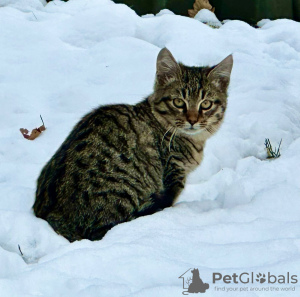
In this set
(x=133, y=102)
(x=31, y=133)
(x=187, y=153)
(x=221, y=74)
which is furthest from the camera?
(x=133, y=102)

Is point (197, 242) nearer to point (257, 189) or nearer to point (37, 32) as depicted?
point (257, 189)

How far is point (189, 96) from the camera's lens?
4.02m

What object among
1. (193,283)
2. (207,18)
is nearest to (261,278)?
(193,283)

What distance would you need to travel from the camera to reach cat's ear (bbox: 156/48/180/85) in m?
4.14

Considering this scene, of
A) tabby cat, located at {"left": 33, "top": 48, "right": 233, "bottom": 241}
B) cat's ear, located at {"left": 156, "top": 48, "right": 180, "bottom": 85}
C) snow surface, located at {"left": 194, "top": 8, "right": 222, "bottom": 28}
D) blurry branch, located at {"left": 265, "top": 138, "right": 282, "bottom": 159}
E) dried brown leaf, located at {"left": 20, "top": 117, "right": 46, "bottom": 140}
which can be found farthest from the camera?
snow surface, located at {"left": 194, "top": 8, "right": 222, "bottom": 28}

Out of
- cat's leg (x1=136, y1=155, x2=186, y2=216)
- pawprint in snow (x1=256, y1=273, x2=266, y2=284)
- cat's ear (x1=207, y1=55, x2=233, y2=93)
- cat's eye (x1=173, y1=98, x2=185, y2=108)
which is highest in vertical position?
cat's ear (x1=207, y1=55, x2=233, y2=93)

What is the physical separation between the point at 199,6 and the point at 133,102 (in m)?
3.05

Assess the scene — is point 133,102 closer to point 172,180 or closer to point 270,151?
point 270,151

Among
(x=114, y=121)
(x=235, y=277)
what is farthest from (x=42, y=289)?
(x=114, y=121)

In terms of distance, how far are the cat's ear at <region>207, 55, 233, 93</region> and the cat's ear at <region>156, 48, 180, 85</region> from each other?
24 cm

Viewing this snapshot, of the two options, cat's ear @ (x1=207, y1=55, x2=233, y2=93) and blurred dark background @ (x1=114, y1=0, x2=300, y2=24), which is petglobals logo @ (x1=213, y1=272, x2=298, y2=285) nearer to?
cat's ear @ (x1=207, y1=55, x2=233, y2=93)

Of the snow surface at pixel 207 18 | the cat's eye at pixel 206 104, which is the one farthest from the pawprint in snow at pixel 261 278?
the snow surface at pixel 207 18

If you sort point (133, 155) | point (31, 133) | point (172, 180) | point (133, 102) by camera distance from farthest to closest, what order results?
point (133, 102), point (31, 133), point (172, 180), point (133, 155)

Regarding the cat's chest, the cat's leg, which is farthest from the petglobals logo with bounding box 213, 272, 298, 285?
the cat's chest
